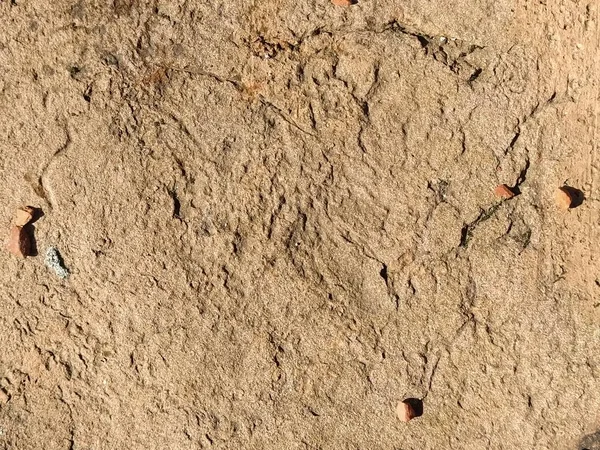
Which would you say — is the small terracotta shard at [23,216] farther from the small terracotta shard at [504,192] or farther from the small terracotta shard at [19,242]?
the small terracotta shard at [504,192]

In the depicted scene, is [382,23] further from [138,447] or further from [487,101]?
[138,447]

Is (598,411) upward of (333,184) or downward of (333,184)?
downward

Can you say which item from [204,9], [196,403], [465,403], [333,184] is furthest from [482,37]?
[196,403]

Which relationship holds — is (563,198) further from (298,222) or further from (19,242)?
(19,242)


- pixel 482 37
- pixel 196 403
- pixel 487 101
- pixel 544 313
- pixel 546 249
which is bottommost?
pixel 196 403

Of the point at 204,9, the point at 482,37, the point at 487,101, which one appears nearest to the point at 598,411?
the point at 487,101

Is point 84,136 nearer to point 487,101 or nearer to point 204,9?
point 204,9
